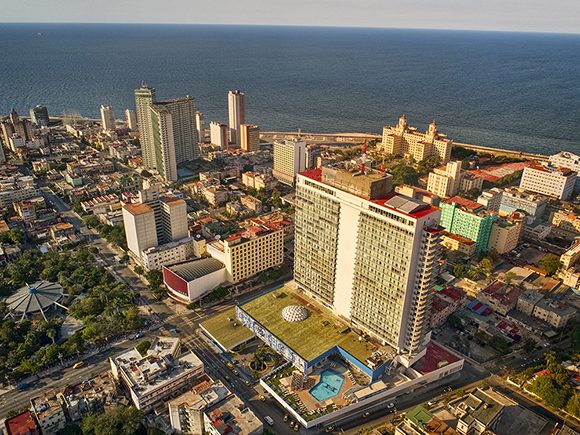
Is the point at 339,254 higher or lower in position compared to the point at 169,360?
higher

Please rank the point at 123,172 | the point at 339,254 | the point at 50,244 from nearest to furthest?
the point at 339,254
the point at 50,244
the point at 123,172

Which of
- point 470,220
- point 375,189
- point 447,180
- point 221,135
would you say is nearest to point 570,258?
point 470,220

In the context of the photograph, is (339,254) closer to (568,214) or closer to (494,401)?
(494,401)

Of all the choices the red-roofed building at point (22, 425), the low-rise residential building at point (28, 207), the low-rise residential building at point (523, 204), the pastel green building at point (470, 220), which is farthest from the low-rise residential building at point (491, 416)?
the low-rise residential building at point (28, 207)

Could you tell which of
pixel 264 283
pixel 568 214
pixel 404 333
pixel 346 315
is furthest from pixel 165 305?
pixel 568 214

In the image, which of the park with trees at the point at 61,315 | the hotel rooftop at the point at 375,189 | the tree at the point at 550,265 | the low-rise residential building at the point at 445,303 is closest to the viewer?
the hotel rooftop at the point at 375,189

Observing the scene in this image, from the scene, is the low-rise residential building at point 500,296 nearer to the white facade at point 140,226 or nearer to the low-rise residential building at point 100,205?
the white facade at point 140,226
